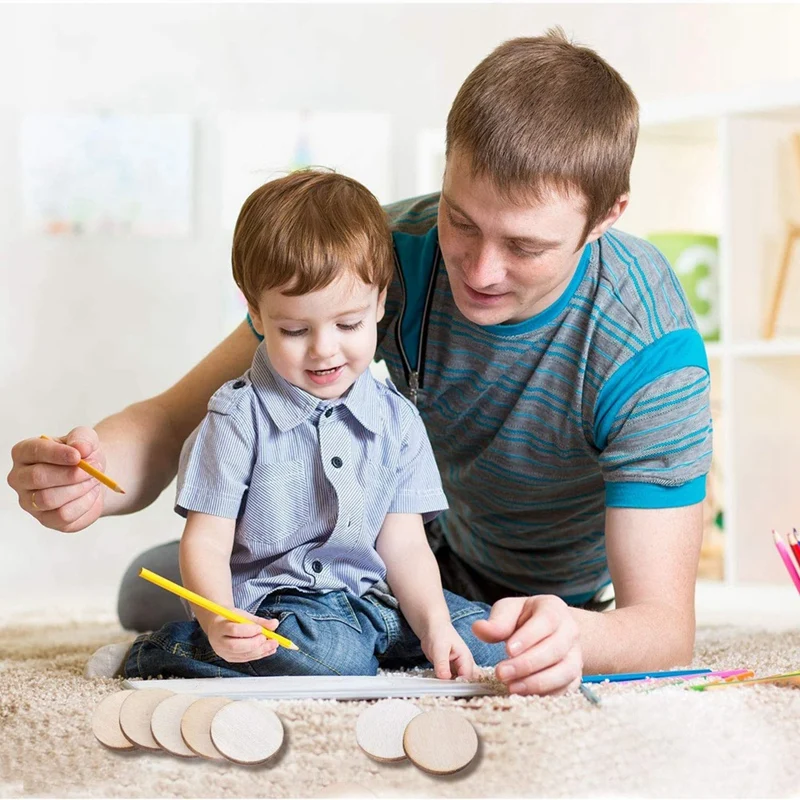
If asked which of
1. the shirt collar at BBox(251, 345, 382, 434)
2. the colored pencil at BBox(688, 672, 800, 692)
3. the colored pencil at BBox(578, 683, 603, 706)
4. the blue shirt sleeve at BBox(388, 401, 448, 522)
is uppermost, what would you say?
the shirt collar at BBox(251, 345, 382, 434)

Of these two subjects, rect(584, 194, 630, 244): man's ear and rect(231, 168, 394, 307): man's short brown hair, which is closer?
rect(231, 168, 394, 307): man's short brown hair

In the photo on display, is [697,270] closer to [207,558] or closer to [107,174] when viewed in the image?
[107,174]

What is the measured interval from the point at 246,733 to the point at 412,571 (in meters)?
0.36

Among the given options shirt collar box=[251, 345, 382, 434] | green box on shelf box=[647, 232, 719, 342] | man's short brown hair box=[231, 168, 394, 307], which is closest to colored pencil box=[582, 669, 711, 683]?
shirt collar box=[251, 345, 382, 434]

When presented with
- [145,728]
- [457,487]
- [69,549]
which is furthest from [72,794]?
[69,549]

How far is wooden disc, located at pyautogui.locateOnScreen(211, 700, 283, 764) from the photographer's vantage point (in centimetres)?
86

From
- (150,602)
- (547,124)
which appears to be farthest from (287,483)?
(150,602)

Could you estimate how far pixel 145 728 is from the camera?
0.89m

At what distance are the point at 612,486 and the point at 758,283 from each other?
4.16 ft

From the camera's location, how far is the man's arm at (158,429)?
4.30ft

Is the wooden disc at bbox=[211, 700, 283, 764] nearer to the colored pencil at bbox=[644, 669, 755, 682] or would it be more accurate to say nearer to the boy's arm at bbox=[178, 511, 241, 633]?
the boy's arm at bbox=[178, 511, 241, 633]

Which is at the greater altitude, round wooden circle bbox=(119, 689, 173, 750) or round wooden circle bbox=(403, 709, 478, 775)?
round wooden circle bbox=(403, 709, 478, 775)

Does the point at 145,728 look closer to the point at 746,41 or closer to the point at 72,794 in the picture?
the point at 72,794

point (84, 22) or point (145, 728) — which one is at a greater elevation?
point (84, 22)
